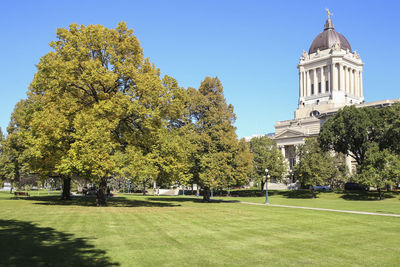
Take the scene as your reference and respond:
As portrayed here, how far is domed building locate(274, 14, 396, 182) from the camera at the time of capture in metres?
110

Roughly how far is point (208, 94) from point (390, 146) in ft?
106

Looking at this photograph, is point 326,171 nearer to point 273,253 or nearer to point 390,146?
point 390,146

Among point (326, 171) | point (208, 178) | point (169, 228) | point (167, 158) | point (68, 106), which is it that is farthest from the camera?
point (326, 171)

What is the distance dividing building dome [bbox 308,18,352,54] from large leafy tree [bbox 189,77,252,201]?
90991 millimetres

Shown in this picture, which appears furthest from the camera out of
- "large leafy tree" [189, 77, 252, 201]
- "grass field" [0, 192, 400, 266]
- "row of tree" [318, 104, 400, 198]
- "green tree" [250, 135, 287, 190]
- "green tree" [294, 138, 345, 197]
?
"green tree" [250, 135, 287, 190]

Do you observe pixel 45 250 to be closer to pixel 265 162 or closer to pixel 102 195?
pixel 102 195

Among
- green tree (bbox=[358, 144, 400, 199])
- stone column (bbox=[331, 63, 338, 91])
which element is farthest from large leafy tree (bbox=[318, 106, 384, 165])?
stone column (bbox=[331, 63, 338, 91])

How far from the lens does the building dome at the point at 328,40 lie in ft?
392

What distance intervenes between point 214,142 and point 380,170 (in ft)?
87.9

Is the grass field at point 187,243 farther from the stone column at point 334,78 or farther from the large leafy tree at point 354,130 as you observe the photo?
the stone column at point 334,78

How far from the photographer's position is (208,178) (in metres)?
37.3

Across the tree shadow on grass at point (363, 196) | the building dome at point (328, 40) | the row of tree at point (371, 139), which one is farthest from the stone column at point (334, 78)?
the tree shadow on grass at point (363, 196)

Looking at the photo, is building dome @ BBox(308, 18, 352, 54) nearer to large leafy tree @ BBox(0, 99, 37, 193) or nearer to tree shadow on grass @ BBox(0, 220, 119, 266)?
large leafy tree @ BBox(0, 99, 37, 193)

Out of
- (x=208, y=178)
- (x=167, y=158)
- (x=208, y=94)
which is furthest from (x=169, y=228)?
(x=208, y=94)
